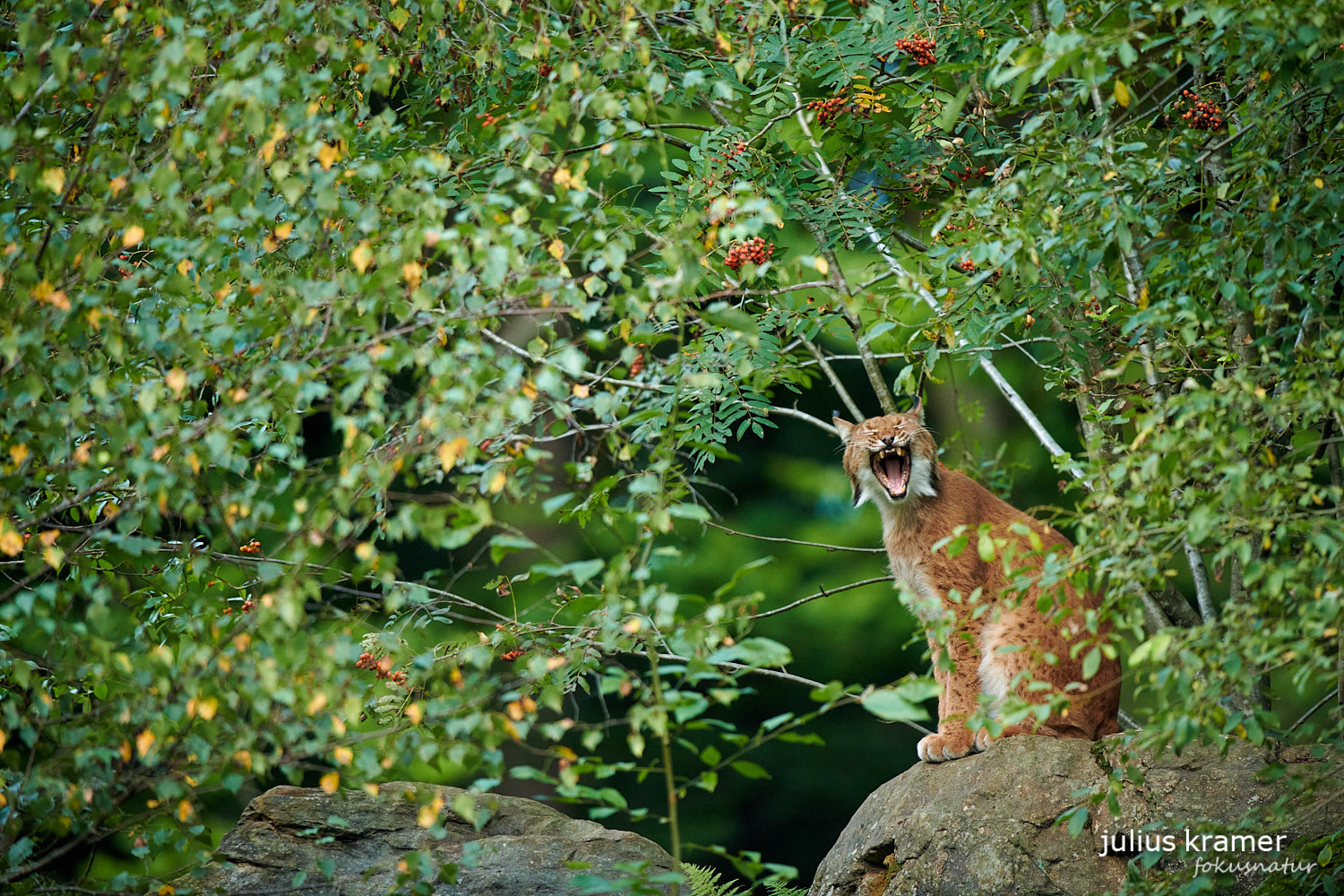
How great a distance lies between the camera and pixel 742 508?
31.8 feet

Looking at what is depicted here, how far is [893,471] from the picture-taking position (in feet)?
17.0

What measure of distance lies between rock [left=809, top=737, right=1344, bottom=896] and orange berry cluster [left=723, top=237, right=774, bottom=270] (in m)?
2.10

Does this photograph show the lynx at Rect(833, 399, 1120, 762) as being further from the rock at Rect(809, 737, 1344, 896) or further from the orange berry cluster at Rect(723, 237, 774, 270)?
the orange berry cluster at Rect(723, 237, 774, 270)

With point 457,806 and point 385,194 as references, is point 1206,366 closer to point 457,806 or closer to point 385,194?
point 385,194

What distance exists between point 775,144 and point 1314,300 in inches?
93.6

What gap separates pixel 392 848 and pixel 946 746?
7.28ft

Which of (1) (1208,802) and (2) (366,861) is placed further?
(2) (366,861)

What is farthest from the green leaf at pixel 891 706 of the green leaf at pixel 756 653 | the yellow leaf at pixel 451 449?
the yellow leaf at pixel 451 449

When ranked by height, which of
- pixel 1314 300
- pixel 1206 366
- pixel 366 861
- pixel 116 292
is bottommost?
pixel 366 861

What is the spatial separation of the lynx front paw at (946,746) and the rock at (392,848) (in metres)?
1.11

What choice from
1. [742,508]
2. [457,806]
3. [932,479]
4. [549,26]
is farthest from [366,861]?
[742,508]

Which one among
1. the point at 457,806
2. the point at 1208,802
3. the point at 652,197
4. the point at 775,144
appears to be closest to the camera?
the point at 457,806

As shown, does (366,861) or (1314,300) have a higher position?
(1314,300)

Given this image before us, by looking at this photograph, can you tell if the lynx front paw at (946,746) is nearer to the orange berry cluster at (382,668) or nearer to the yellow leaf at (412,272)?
the orange berry cluster at (382,668)
